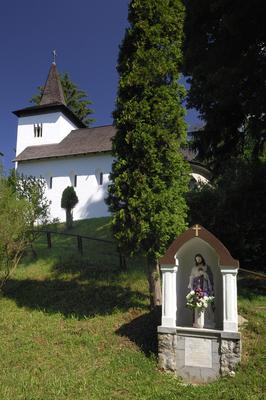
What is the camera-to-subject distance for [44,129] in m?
35.2

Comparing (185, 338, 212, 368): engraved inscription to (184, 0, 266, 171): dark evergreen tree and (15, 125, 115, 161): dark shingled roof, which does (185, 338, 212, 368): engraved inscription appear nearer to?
(184, 0, 266, 171): dark evergreen tree

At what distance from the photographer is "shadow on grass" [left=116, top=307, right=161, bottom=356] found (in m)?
7.56

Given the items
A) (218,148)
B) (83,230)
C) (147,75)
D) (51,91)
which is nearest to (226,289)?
(147,75)

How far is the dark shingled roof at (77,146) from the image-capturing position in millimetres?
31834

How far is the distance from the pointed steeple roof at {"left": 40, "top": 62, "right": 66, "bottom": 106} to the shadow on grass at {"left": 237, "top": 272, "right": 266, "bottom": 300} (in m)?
28.1

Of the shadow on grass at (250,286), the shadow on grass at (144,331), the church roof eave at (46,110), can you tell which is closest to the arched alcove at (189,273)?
the shadow on grass at (144,331)

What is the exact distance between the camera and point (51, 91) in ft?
121

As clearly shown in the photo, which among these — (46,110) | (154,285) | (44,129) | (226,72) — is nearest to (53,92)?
(46,110)

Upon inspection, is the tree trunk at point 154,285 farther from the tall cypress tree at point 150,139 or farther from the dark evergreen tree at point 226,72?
the dark evergreen tree at point 226,72

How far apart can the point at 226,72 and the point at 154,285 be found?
642 cm

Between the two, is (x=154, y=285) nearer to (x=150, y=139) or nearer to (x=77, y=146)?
(x=150, y=139)

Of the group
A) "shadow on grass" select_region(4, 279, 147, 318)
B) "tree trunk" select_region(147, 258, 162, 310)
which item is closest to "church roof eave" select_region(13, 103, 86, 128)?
"shadow on grass" select_region(4, 279, 147, 318)

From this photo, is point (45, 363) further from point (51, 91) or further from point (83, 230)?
point (51, 91)

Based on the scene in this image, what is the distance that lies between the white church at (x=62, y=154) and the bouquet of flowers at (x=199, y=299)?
2129cm
